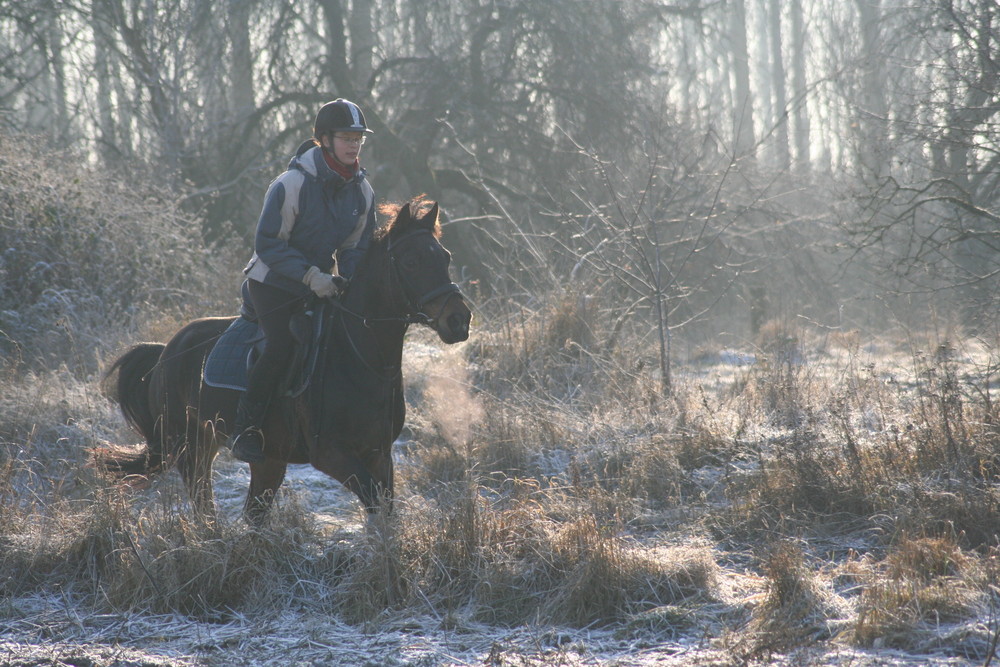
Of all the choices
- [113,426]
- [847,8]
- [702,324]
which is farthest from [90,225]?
[847,8]

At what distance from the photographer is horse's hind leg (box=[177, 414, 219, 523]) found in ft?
17.5

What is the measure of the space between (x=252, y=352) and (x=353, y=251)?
90cm

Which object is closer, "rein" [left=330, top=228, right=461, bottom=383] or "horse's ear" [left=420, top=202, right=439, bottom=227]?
"rein" [left=330, top=228, right=461, bottom=383]

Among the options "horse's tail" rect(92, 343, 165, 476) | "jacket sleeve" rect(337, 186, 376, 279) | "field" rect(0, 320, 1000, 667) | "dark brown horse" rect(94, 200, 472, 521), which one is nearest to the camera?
"field" rect(0, 320, 1000, 667)

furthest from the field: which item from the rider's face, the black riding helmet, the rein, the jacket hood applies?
the black riding helmet

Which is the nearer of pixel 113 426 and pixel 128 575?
pixel 128 575

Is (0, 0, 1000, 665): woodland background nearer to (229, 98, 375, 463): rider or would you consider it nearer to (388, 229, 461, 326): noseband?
(229, 98, 375, 463): rider

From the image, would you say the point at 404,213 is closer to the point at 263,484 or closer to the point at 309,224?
the point at 309,224

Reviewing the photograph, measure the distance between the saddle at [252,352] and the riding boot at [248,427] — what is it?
18 cm

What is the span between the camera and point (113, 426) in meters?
8.89

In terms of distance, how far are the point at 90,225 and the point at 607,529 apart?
1039cm

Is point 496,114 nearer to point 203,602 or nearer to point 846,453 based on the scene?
point 846,453

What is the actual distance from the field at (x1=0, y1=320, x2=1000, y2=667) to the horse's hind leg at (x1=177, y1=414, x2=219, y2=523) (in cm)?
11

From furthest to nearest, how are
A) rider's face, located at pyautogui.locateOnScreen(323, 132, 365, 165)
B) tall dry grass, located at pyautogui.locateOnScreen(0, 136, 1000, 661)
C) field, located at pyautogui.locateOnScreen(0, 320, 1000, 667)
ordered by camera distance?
rider's face, located at pyautogui.locateOnScreen(323, 132, 365, 165), tall dry grass, located at pyautogui.locateOnScreen(0, 136, 1000, 661), field, located at pyautogui.locateOnScreen(0, 320, 1000, 667)
